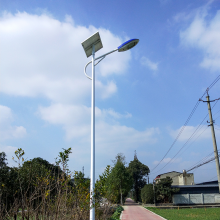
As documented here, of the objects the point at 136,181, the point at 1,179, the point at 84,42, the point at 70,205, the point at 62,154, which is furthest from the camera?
the point at 136,181

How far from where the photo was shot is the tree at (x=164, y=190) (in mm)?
29494

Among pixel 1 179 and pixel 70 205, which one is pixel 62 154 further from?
pixel 1 179

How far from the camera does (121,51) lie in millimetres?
5848

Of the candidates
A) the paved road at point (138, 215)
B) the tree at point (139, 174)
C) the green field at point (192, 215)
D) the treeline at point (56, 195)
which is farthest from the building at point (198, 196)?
the treeline at point (56, 195)

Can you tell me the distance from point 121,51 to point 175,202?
28.7 metres

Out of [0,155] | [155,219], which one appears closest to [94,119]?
[0,155]

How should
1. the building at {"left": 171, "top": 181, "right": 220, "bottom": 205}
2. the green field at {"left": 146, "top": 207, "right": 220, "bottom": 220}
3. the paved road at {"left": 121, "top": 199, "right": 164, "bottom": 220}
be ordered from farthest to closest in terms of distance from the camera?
the building at {"left": 171, "top": 181, "right": 220, "bottom": 205}, the paved road at {"left": 121, "top": 199, "right": 164, "bottom": 220}, the green field at {"left": 146, "top": 207, "right": 220, "bottom": 220}

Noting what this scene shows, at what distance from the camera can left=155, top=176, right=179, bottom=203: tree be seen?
96.8ft

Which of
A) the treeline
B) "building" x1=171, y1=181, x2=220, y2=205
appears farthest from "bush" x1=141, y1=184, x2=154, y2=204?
the treeline

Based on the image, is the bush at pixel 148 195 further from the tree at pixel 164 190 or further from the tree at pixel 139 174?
the tree at pixel 139 174

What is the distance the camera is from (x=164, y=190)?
29.8 metres

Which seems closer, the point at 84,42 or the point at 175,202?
the point at 84,42

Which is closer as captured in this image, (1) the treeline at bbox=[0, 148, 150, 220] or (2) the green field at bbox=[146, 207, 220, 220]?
(1) the treeline at bbox=[0, 148, 150, 220]

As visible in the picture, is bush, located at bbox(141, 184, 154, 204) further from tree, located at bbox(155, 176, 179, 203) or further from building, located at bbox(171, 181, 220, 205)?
building, located at bbox(171, 181, 220, 205)
